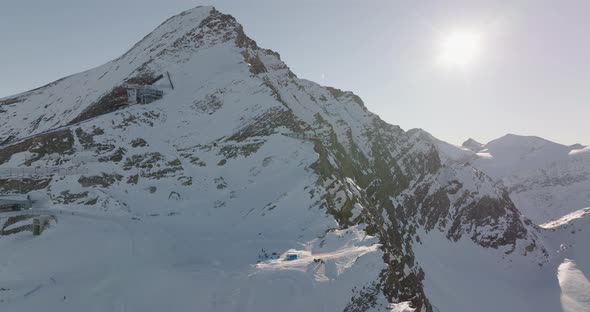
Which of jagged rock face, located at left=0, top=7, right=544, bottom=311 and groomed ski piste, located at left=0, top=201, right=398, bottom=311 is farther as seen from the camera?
jagged rock face, located at left=0, top=7, right=544, bottom=311

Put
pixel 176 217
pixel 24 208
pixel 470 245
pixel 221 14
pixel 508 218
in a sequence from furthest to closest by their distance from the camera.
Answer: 1. pixel 508 218
2. pixel 470 245
3. pixel 221 14
4. pixel 176 217
5. pixel 24 208

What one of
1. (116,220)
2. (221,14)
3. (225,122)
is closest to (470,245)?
(225,122)

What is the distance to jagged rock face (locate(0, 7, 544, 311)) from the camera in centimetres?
5859

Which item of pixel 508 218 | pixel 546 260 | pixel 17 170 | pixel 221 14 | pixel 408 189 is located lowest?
pixel 546 260

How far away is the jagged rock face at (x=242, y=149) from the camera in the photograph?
5859 cm

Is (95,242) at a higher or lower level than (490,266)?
higher

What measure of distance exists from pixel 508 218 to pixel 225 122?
99305mm

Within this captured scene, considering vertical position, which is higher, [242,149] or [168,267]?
[242,149]

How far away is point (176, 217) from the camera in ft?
183

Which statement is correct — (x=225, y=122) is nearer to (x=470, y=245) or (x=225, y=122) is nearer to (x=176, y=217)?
(x=176, y=217)

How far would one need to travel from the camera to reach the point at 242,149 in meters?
69.9

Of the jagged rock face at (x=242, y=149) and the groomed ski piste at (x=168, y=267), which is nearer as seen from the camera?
the groomed ski piste at (x=168, y=267)

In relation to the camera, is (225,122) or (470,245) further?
(470,245)

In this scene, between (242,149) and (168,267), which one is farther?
(242,149)
